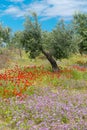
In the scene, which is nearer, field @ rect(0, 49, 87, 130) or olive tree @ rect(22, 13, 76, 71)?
field @ rect(0, 49, 87, 130)

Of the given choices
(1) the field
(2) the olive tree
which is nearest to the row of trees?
(2) the olive tree

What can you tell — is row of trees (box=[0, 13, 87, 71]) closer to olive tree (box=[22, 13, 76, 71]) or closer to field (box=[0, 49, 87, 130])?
olive tree (box=[22, 13, 76, 71])

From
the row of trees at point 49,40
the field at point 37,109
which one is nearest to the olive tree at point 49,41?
the row of trees at point 49,40

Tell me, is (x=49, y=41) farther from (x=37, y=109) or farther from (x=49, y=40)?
(x=37, y=109)

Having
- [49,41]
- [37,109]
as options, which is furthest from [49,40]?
[37,109]

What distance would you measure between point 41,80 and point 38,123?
380 inches

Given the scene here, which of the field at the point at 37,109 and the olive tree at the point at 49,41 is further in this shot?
the olive tree at the point at 49,41

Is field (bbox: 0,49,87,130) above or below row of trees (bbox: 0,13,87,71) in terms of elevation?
below

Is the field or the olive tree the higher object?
the olive tree

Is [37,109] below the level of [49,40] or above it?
below

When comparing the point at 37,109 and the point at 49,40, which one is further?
the point at 49,40

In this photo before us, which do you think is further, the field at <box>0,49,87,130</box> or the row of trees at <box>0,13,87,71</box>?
the row of trees at <box>0,13,87,71</box>

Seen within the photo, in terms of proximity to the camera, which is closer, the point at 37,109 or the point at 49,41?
the point at 37,109

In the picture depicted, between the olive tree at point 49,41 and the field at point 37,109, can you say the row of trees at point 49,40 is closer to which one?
the olive tree at point 49,41
